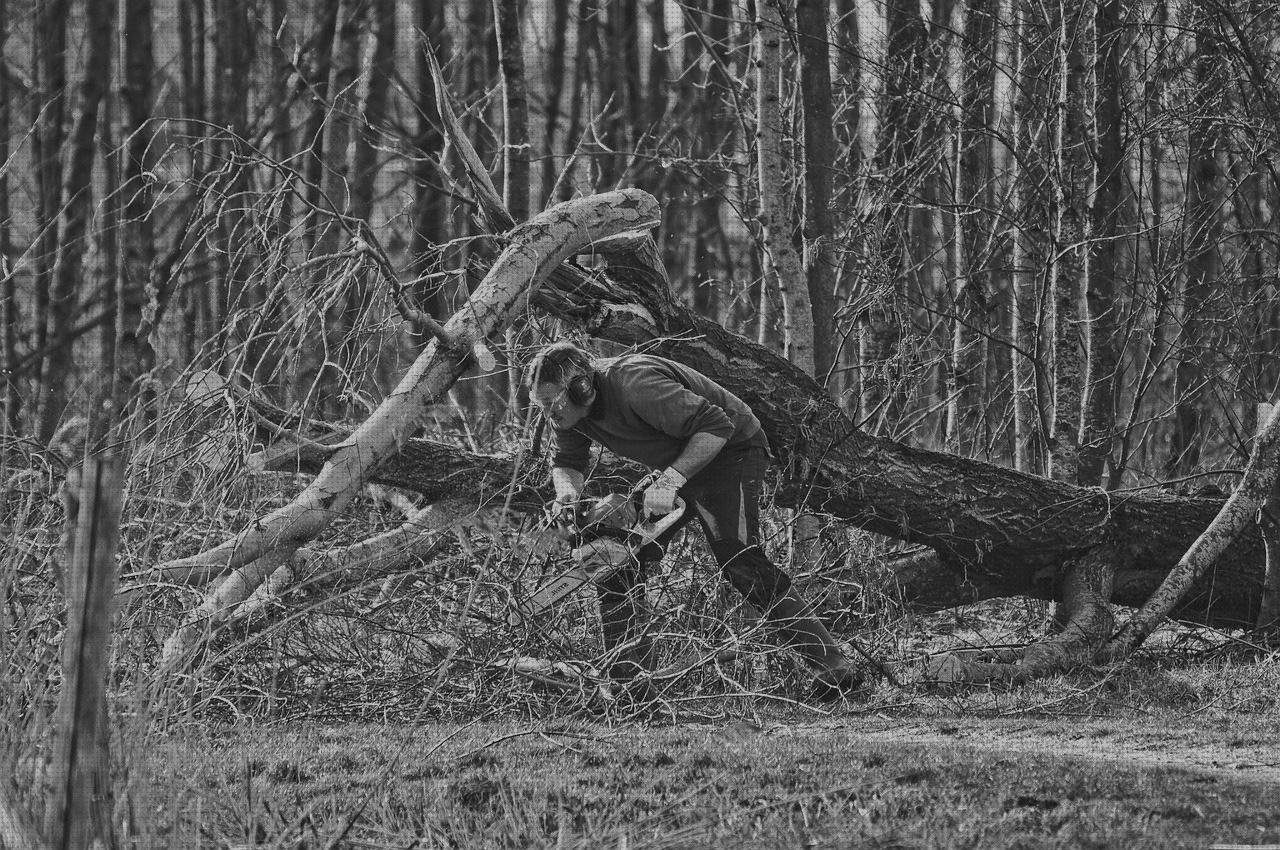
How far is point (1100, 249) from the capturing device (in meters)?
8.73

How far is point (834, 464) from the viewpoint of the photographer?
7172 mm

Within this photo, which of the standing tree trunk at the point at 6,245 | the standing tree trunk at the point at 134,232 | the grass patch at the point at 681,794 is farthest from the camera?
the standing tree trunk at the point at 6,245

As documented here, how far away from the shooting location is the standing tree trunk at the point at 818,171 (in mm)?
9389

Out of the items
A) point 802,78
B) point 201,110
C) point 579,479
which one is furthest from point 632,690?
point 201,110

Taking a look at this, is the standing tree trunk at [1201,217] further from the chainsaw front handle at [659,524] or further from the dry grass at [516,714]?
the chainsaw front handle at [659,524]

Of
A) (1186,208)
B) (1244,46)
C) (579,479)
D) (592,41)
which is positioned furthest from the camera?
(592,41)

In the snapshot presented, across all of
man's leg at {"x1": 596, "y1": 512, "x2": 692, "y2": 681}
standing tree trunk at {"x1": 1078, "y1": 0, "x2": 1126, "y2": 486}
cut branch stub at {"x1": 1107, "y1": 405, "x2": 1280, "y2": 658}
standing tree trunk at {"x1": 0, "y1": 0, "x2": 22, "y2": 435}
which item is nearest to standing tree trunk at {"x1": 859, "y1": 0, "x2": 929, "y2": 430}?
standing tree trunk at {"x1": 1078, "y1": 0, "x2": 1126, "y2": 486}

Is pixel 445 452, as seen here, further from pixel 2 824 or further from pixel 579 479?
pixel 2 824

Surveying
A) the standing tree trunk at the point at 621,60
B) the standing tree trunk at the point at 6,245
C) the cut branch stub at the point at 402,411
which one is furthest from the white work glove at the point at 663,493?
the standing tree trunk at the point at 621,60

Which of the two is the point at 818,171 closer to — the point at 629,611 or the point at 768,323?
the point at 768,323

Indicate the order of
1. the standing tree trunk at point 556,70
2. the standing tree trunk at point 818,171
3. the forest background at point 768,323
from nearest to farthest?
the forest background at point 768,323
the standing tree trunk at point 818,171
the standing tree trunk at point 556,70

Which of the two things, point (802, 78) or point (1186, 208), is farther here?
point (802, 78)

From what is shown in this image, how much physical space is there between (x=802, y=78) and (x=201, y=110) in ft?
40.7

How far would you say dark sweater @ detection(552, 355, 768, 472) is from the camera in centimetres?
605
